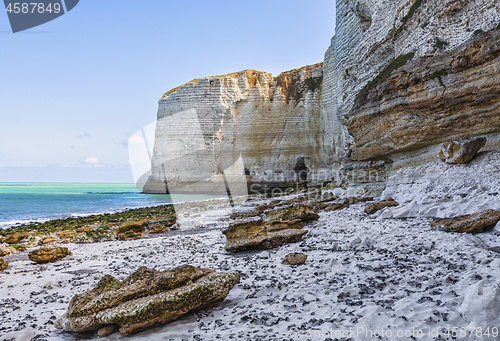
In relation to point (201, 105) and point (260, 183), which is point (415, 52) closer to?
point (260, 183)

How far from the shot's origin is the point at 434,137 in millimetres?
8281

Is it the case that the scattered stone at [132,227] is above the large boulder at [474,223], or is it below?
below

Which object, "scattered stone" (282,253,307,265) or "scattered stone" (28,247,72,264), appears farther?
"scattered stone" (28,247,72,264)

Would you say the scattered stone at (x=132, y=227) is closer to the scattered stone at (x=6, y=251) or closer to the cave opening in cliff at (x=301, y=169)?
the scattered stone at (x=6, y=251)

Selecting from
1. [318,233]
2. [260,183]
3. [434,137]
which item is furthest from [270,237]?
[260,183]

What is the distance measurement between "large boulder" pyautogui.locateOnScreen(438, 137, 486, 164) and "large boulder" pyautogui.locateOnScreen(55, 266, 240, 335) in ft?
23.1

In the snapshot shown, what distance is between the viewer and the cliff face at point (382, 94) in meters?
7.18

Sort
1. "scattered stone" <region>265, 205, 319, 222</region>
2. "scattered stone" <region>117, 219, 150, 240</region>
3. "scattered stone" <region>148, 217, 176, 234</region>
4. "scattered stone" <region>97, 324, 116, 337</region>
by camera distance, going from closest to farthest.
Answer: "scattered stone" <region>97, 324, 116, 337</region>, "scattered stone" <region>265, 205, 319, 222</region>, "scattered stone" <region>117, 219, 150, 240</region>, "scattered stone" <region>148, 217, 176, 234</region>

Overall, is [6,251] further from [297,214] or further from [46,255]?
[297,214]

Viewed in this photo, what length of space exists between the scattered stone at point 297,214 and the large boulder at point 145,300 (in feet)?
17.6

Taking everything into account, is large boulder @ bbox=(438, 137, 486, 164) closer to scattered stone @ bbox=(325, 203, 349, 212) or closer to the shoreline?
the shoreline

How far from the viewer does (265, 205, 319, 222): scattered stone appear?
8.48 metres

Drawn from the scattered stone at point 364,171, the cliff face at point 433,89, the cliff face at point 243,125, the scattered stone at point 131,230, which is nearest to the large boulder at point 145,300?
the scattered stone at point 131,230

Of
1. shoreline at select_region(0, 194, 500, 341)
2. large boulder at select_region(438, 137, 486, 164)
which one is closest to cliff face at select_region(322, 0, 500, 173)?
large boulder at select_region(438, 137, 486, 164)
